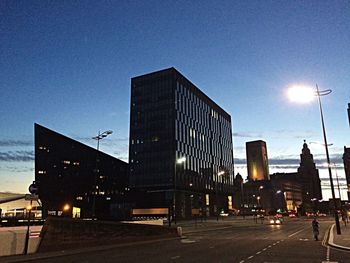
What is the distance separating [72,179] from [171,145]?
48427 millimetres

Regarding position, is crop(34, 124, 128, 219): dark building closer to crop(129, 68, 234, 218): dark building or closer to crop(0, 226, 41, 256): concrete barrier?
crop(129, 68, 234, 218): dark building

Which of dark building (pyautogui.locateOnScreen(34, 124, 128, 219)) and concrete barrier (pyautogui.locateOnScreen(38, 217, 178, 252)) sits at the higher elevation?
dark building (pyautogui.locateOnScreen(34, 124, 128, 219))

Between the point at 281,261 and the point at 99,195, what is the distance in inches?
4550

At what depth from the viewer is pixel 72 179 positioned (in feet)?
396

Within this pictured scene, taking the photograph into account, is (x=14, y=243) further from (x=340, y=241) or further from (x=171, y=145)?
(x=171, y=145)

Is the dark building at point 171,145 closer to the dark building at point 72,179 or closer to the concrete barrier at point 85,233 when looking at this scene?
the dark building at point 72,179

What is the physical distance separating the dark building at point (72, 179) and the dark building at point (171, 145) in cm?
1738

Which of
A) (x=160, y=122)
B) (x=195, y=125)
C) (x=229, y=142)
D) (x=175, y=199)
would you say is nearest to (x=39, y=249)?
(x=175, y=199)

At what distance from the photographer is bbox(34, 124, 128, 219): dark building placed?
362 ft

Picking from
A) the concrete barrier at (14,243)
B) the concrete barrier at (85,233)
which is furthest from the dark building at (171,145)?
the concrete barrier at (14,243)

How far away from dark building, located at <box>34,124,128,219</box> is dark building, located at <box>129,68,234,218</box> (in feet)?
57.0

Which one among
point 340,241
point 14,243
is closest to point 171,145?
point 340,241

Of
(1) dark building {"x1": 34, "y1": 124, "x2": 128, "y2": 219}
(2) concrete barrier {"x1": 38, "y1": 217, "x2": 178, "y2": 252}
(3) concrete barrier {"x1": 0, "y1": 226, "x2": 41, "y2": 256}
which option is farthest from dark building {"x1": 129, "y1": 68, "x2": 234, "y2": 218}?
(3) concrete barrier {"x1": 0, "y1": 226, "x2": 41, "y2": 256}

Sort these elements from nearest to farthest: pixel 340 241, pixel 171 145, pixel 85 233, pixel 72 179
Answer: pixel 85 233 < pixel 340 241 < pixel 171 145 < pixel 72 179
